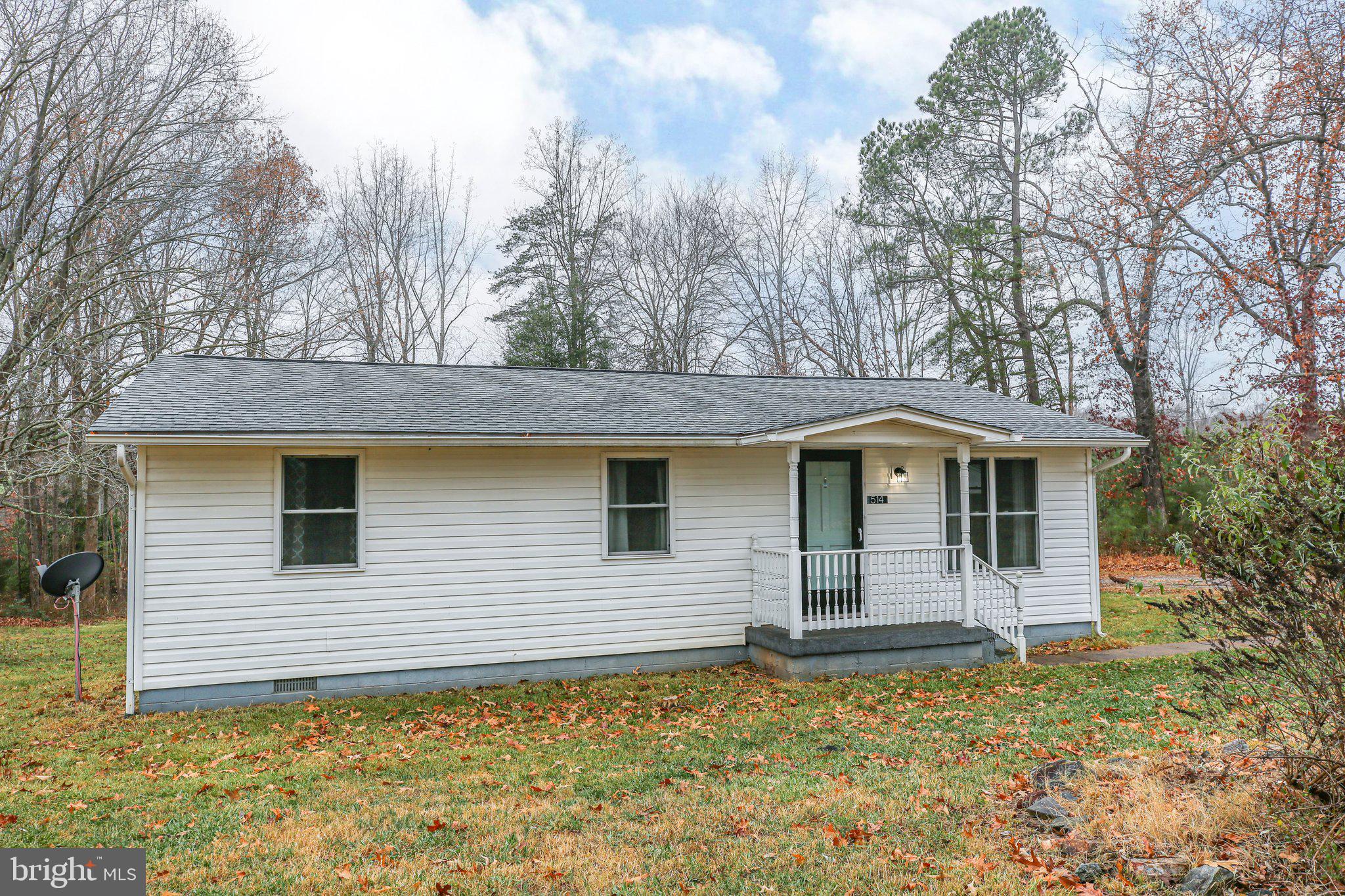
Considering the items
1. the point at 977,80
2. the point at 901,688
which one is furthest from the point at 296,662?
the point at 977,80

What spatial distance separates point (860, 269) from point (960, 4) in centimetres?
808

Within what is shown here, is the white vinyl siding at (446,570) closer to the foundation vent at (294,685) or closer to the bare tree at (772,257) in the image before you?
the foundation vent at (294,685)

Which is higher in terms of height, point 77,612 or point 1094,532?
point 1094,532

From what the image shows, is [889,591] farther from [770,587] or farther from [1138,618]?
[1138,618]

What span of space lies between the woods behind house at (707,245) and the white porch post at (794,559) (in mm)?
4953

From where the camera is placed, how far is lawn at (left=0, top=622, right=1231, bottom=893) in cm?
399

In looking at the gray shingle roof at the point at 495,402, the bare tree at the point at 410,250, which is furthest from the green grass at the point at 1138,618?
the bare tree at the point at 410,250

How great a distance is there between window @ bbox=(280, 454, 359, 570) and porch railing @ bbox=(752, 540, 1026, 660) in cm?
472

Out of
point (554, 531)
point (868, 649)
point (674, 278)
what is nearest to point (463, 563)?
point (554, 531)

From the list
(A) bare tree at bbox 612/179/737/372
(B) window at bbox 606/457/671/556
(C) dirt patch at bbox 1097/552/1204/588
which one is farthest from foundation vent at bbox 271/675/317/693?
(A) bare tree at bbox 612/179/737/372

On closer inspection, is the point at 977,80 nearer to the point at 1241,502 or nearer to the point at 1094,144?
the point at 1094,144

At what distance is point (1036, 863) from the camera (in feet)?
12.6

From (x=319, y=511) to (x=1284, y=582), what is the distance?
8115 mm

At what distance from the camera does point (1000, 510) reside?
1109 centimetres
